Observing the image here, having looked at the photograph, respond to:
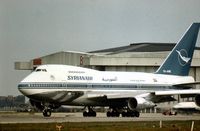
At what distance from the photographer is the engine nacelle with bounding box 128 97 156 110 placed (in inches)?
2371

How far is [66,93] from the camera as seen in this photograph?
61875 millimetres

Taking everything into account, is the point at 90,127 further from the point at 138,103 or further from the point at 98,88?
the point at 98,88

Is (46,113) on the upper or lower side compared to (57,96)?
lower

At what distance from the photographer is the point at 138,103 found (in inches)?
2375

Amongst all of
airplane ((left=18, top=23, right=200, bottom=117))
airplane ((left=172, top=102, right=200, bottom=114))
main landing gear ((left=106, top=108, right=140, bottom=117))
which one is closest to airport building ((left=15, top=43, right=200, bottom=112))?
airplane ((left=172, top=102, right=200, bottom=114))

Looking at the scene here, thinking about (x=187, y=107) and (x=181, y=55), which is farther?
(x=181, y=55)

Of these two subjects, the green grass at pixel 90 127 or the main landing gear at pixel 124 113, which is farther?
the main landing gear at pixel 124 113

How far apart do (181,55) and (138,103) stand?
17.9 metres

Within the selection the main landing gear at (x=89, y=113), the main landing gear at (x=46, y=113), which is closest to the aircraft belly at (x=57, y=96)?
the main landing gear at (x=46, y=113)

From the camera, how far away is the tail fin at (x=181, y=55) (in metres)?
75.4

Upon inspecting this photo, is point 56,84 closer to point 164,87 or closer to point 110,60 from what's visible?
point 164,87

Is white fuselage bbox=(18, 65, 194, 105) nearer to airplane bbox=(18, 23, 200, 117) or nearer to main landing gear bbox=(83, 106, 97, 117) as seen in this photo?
airplane bbox=(18, 23, 200, 117)

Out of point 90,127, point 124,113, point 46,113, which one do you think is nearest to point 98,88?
point 124,113

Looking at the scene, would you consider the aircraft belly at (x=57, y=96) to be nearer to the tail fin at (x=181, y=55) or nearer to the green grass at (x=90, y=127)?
the tail fin at (x=181, y=55)
